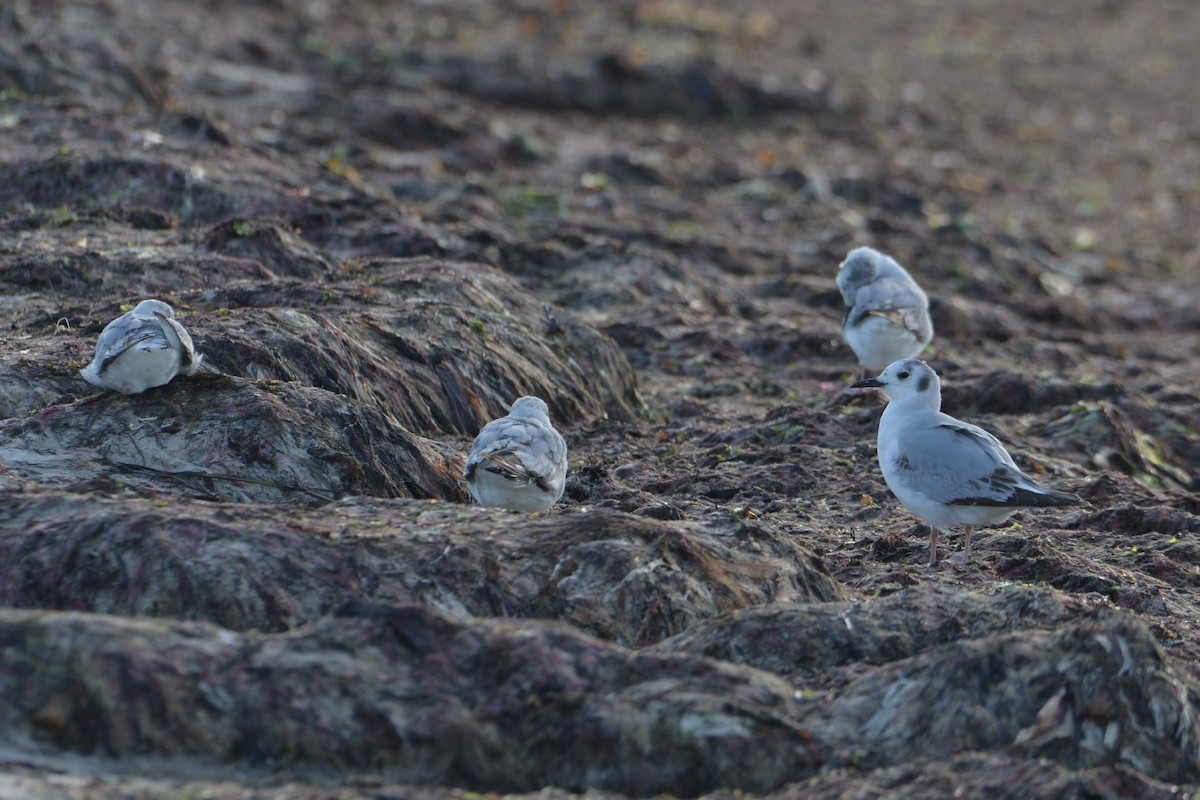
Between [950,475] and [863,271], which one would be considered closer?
[950,475]

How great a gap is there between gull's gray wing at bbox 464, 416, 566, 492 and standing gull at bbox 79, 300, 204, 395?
5.12 feet

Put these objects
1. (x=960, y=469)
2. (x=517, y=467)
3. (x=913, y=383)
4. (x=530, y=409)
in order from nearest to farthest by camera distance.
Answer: (x=517, y=467) < (x=960, y=469) < (x=530, y=409) < (x=913, y=383)

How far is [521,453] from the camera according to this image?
757 centimetres

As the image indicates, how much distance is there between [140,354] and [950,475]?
13.7 ft

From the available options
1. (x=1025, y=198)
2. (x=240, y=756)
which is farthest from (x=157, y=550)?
(x=1025, y=198)

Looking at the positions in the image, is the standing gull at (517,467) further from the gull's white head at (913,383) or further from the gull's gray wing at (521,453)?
the gull's white head at (913,383)

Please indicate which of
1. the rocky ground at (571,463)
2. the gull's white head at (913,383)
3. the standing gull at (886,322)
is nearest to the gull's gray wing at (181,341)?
the rocky ground at (571,463)

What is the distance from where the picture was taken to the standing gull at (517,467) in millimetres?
7516

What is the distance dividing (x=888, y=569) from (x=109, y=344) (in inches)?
164

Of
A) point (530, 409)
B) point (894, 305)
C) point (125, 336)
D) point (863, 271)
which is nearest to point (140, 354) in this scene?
point (125, 336)

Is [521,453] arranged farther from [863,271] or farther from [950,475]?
[863,271]

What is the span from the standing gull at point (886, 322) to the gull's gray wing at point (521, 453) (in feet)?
13.3

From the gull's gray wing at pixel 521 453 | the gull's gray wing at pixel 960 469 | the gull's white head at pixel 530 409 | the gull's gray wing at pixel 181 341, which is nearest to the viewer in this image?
the gull's gray wing at pixel 521 453

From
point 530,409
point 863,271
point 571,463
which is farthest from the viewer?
point 863,271
